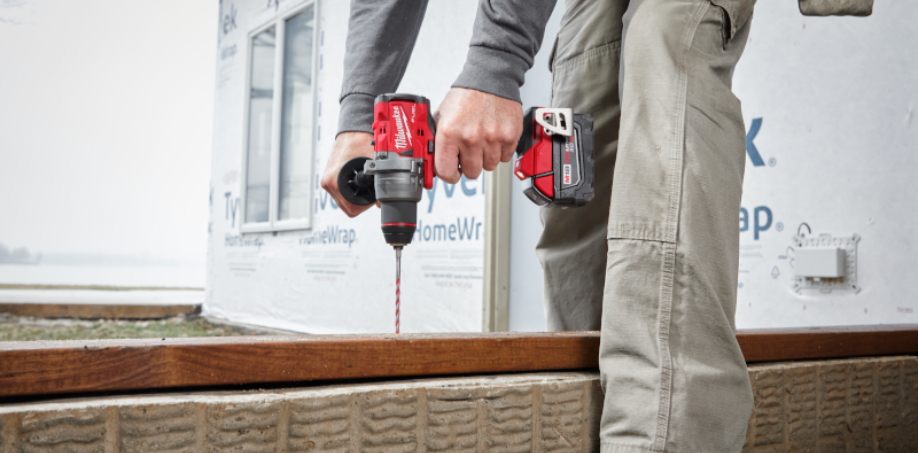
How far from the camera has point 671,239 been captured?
0.75m

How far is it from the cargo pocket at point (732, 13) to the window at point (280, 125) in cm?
312

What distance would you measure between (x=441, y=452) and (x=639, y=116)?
482mm

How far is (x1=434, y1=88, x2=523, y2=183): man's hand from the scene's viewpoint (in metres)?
0.90

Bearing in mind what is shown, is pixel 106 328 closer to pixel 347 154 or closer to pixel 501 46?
pixel 347 154

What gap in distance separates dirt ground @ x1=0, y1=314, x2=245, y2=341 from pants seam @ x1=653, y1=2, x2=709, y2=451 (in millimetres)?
3273

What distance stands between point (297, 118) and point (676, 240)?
3.63 meters

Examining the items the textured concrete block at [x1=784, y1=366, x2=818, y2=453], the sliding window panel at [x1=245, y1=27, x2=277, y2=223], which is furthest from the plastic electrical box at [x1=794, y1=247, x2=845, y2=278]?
the sliding window panel at [x1=245, y1=27, x2=277, y2=223]

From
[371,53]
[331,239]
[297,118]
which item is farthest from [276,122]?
[371,53]

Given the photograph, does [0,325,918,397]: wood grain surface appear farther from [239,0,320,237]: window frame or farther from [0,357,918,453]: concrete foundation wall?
[239,0,320,237]: window frame

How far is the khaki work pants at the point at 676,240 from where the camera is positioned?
2.39 feet

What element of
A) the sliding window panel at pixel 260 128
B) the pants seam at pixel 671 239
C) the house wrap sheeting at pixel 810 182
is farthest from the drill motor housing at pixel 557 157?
the sliding window panel at pixel 260 128

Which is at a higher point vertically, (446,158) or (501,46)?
(501,46)

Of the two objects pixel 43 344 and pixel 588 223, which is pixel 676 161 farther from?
pixel 43 344

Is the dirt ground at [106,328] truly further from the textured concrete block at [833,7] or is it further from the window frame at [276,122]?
the textured concrete block at [833,7]
